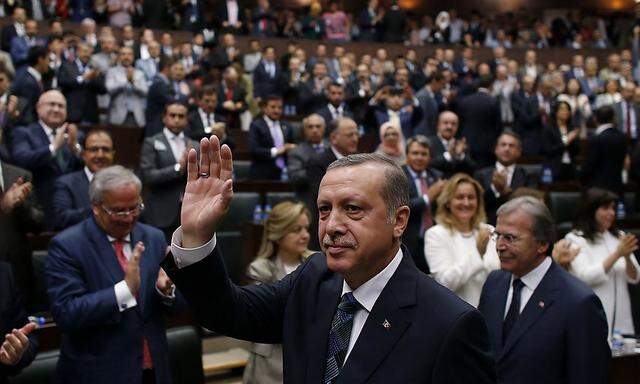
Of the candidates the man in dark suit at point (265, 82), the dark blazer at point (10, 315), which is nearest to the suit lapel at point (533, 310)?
the dark blazer at point (10, 315)

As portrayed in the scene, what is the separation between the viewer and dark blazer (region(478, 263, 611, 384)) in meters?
2.46

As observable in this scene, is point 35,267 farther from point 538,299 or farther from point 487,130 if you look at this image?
point 487,130

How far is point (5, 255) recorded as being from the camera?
385cm

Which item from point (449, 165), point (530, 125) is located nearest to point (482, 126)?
point (530, 125)

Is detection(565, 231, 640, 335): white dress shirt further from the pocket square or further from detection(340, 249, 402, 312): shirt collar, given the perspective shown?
the pocket square

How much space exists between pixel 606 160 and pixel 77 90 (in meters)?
5.28

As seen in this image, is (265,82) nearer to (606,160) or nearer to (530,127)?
(530,127)

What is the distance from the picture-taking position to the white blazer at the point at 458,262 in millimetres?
3682

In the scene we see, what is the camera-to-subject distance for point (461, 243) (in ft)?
12.7

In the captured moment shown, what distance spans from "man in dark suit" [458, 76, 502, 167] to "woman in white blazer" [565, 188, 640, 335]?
369 cm

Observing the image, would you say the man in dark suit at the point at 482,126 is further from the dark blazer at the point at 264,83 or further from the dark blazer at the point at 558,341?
the dark blazer at the point at 558,341

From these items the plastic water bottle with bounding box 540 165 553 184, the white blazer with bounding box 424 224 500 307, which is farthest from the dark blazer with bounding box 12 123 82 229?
the plastic water bottle with bounding box 540 165 553 184

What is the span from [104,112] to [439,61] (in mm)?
5554

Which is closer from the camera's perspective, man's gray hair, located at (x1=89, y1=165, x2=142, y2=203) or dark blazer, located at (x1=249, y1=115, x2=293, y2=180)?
man's gray hair, located at (x1=89, y1=165, x2=142, y2=203)
